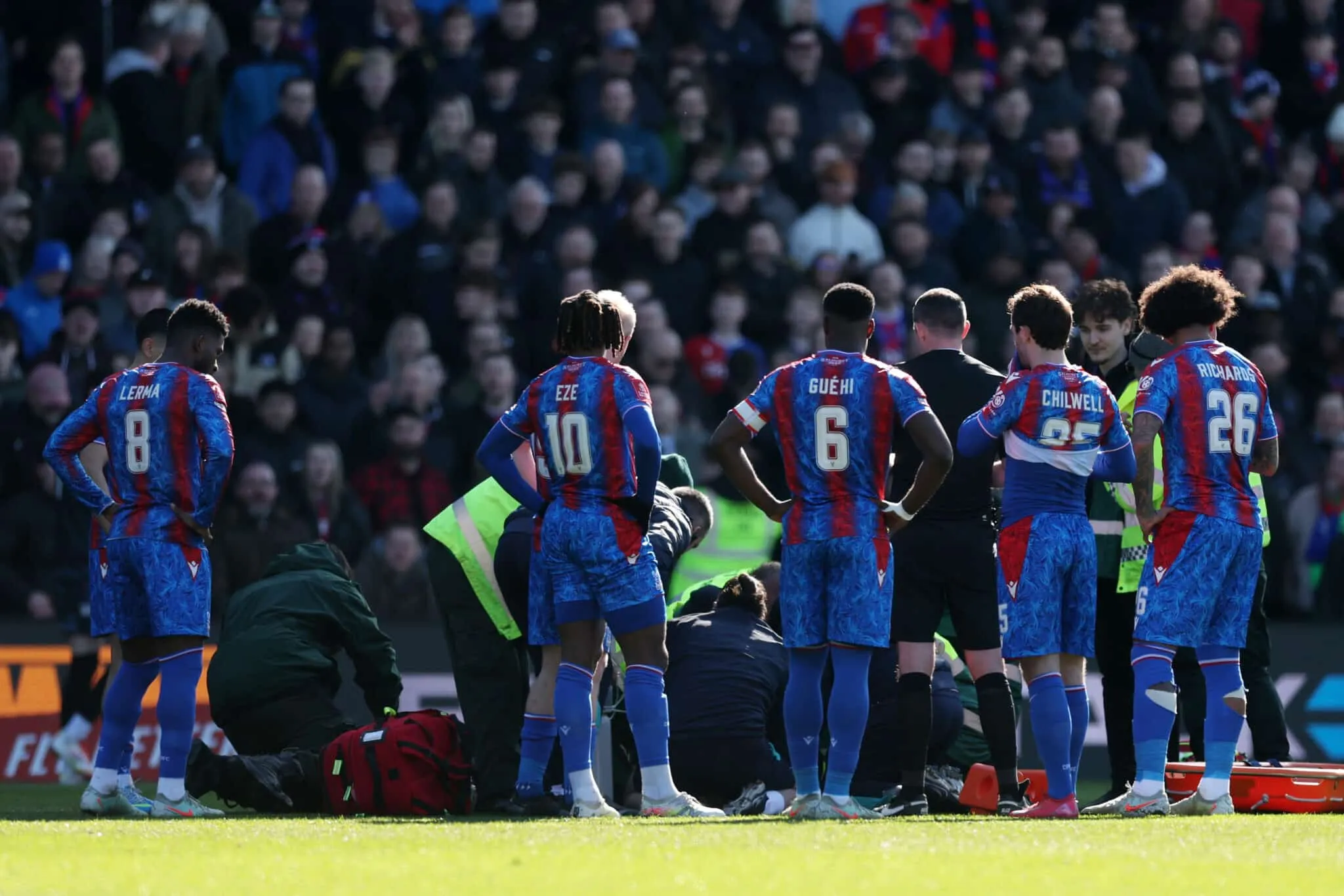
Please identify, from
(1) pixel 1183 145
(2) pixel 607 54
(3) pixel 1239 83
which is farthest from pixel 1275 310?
(2) pixel 607 54

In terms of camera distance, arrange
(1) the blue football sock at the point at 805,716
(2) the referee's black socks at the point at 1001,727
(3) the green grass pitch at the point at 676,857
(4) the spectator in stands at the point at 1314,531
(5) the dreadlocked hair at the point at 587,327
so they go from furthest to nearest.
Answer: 1. (4) the spectator in stands at the point at 1314,531
2. (2) the referee's black socks at the point at 1001,727
3. (5) the dreadlocked hair at the point at 587,327
4. (1) the blue football sock at the point at 805,716
5. (3) the green grass pitch at the point at 676,857

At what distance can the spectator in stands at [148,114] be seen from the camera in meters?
16.6

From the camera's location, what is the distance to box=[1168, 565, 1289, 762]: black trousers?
10.7 m

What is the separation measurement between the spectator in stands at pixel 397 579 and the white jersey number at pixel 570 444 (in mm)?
5021

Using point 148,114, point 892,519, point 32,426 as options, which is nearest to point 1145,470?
point 892,519

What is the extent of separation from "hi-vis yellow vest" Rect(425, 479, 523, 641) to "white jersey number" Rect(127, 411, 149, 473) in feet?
5.05

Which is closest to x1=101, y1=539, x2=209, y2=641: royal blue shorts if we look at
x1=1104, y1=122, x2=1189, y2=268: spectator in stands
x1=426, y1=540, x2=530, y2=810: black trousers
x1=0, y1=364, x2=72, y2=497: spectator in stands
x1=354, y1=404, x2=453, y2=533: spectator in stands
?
x1=426, y1=540, x2=530, y2=810: black trousers

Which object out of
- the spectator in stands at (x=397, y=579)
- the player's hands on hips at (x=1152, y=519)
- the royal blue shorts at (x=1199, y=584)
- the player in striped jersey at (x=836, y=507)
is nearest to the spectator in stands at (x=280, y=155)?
the spectator in stands at (x=397, y=579)

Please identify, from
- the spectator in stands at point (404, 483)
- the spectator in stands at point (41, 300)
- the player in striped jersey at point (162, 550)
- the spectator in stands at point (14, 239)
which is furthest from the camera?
the spectator in stands at point (14, 239)

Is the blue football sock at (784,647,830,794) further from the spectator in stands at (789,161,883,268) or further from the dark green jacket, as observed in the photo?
the spectator in stands at (789,161,883,268)

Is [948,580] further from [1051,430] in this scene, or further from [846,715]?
[846,715]

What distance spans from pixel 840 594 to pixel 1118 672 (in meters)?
2.18

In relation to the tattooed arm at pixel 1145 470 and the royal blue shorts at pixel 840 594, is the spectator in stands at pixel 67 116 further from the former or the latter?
the tattooed arm at pixel 1145 470

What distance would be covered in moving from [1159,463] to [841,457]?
2.31 meters
